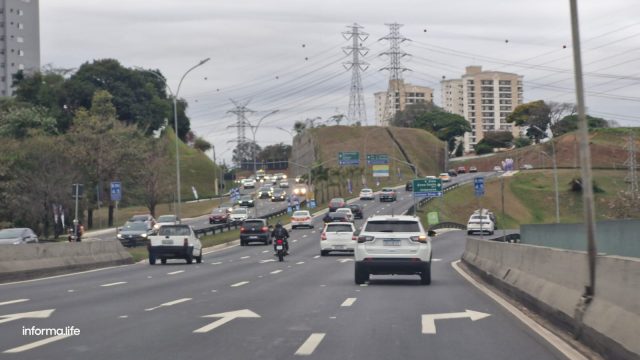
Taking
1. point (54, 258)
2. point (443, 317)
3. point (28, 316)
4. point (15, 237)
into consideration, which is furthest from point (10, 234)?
point (443, 317)

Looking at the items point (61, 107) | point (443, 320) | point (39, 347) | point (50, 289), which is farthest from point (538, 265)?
point (61, 107)

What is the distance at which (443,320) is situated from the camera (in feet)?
48.8

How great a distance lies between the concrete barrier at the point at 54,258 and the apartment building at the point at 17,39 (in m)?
114

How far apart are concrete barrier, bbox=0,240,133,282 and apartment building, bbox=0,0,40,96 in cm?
11375

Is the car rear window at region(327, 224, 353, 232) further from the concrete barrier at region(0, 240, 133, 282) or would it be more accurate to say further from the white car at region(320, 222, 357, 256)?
the concrete barrier at region(0, 240, 133, 282)

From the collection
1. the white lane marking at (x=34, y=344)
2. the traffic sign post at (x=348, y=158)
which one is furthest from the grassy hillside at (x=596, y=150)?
the white lane marking at (x=34, y=344)

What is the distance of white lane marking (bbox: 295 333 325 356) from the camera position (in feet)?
36.8

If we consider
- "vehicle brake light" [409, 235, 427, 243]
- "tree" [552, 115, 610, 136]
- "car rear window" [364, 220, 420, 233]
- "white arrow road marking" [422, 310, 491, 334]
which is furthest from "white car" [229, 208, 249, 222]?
"tree" [552, 115, 610, 136]

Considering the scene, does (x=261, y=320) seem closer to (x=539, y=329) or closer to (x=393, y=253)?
(x=539, y=329)

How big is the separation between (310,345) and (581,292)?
3.92 meters

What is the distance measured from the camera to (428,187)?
84.2m

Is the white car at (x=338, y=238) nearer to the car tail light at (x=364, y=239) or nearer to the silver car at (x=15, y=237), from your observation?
the silver car at (x=15, y=237)

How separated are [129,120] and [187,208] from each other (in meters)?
20.3

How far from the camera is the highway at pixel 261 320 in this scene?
37.4 feet
